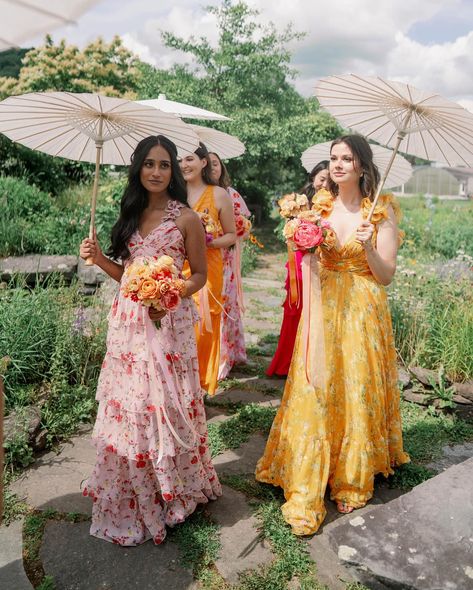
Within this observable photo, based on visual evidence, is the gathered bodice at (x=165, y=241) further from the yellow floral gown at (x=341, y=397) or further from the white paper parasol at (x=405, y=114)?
the white paper parasol at (x=405, y=114)

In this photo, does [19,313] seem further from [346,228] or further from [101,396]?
[346,228]

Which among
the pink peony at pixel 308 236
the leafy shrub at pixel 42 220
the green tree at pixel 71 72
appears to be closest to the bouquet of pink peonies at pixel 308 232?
the pink peony at pixel 308 236

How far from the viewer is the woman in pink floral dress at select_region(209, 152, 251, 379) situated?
5.33m

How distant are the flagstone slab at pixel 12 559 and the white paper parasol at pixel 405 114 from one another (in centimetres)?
257

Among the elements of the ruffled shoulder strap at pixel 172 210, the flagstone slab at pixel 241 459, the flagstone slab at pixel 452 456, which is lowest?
the flagstone slab at pixel 241 459

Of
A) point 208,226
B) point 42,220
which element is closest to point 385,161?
point 208,226

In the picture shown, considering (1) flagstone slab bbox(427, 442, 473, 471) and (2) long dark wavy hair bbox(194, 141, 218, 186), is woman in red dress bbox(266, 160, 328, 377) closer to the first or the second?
(2) long dark wavy hair bbox(194, 141, 218, 186)

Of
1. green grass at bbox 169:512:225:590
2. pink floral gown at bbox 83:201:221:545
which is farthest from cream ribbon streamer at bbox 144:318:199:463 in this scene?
green grass at bbox 169:512:225:590

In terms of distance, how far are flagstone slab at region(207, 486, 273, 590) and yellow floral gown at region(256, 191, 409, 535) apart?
0.24 meters

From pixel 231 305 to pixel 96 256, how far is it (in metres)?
2.73

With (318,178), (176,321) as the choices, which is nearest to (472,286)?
(318,178)

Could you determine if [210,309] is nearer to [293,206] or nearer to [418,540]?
→ [293,206]

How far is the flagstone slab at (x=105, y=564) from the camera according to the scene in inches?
104

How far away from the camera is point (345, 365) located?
3.25 metres
